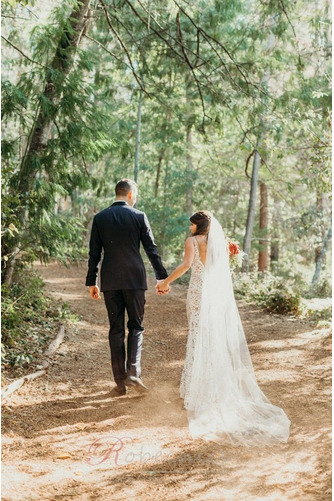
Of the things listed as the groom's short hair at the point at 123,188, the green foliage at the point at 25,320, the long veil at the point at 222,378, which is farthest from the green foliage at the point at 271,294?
the groom's short hair at the point at 123,188

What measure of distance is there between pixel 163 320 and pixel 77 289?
3.53m

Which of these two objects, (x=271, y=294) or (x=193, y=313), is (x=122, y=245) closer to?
(x=193, y=313)

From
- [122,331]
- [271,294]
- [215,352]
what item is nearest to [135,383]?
[122,331]

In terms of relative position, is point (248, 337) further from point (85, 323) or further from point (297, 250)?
point (297, 250)

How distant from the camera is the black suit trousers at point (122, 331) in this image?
5.44m

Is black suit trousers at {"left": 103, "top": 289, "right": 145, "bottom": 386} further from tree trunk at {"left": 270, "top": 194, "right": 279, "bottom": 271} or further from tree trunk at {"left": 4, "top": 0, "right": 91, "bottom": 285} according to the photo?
tree trunk at {"left": 270, "top": 194, "right": 279, "bottom": 271}

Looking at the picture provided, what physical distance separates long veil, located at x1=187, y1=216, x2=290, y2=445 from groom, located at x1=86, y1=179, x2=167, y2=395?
0.66 metres

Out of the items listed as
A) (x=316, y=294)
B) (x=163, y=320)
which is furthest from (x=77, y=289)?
(x=316, y=294)

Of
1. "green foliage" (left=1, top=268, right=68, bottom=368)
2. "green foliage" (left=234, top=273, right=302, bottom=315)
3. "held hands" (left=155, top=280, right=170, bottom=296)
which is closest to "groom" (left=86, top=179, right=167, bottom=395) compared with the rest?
"held hands" (left=155, top=280, right=170, bottom=296)

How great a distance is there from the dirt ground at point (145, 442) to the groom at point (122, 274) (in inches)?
13.6

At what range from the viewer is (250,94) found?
7844mm

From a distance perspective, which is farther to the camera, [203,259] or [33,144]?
[33,144]

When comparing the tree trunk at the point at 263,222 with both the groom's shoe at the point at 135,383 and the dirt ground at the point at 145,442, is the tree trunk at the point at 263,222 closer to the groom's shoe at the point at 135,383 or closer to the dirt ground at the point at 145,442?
the dirt ground at the point at 145,442

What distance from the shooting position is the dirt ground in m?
3.52
